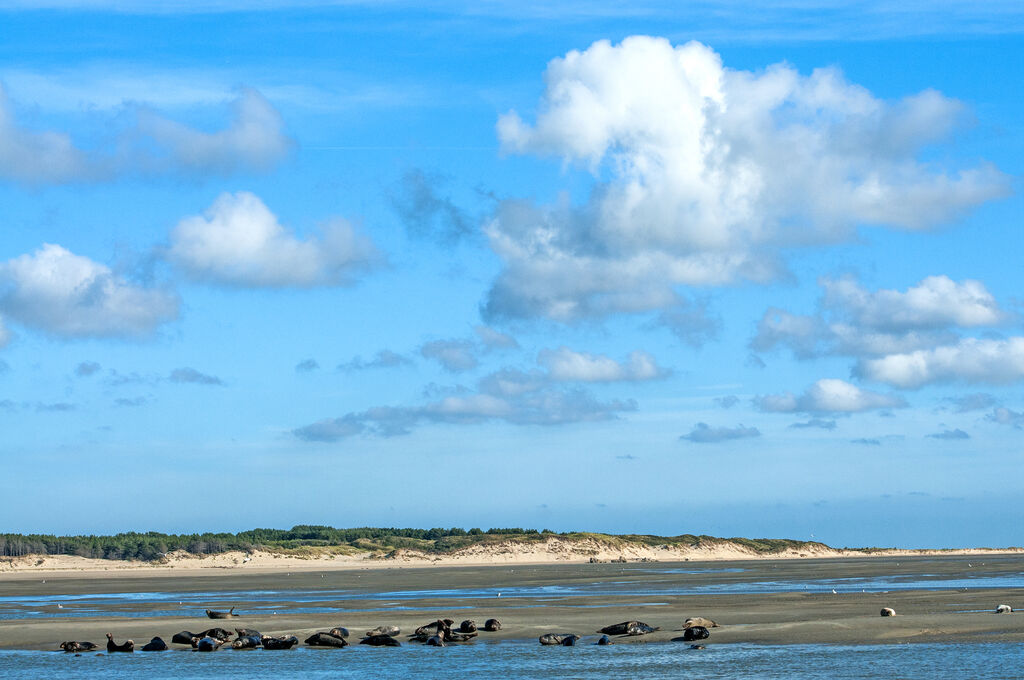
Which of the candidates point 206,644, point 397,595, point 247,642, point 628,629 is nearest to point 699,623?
point 628,629

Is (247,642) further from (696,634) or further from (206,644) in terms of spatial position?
(696,634)

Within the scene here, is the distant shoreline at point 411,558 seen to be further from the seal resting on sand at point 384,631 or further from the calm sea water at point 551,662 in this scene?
the calm sea water at point 551,662

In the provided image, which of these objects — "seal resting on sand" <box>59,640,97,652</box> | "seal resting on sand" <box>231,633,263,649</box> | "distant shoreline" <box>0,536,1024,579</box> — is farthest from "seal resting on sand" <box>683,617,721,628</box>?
"distant shoreline" <box>0,536,1024,579</box>

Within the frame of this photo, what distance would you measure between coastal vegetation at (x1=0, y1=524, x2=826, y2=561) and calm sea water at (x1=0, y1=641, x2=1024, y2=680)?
103915mm

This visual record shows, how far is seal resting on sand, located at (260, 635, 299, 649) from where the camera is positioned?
1499 inches

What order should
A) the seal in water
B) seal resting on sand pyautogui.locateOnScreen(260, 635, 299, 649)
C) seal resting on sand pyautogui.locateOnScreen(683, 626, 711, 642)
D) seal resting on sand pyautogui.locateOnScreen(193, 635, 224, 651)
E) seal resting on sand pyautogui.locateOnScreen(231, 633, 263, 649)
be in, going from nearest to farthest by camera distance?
the seal in water, seal resting on sand pyautogui.locateOnScreen(683, 626, 711, 642), seal resting on sand pyautogui.locateOnScreen(193, 635, 224, 651), seal resting on sand pyautogui.locateOnScreen(260, 635, 299, 649), seal resting on sand pyautogui.locateOnScreen(231, 633, 263, 649)

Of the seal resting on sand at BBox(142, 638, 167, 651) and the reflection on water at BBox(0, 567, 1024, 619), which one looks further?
the reflection on water at BBox(0, 567, 1024, 619)

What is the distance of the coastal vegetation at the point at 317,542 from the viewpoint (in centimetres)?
14000

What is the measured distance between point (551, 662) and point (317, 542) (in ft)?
440

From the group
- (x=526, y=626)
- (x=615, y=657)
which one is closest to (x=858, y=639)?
(x=615, y=657)

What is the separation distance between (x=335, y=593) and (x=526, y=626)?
2692 centimetres

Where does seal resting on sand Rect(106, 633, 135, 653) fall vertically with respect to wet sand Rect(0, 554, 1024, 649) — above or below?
below

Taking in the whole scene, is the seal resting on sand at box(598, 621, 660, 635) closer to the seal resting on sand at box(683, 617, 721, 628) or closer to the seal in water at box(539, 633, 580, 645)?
the seal resting on sand at box(683, 617, 721, 628)

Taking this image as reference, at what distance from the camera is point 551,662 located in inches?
1303
